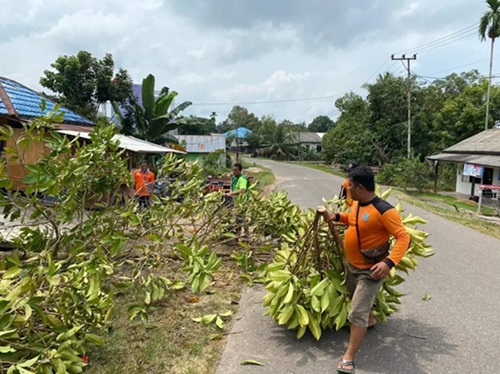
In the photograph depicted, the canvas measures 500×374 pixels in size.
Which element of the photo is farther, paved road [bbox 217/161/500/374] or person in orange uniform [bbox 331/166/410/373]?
paved road [bbox 217/161/500/374]

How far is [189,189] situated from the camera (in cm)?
534

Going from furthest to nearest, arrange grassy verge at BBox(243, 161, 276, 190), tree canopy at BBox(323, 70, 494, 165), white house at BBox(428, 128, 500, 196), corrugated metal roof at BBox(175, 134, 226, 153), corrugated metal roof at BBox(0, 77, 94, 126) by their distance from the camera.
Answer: corrugated metal roof at BBox(175, 134, 226, 153) → tree canopy at BBox(323, 70, 494, 165) → grassy verge at BBox(243, 161, 276, 190) → white house at BBox(428, 128, 500, 196) → corrugated metal roof at BBox(0, 77, 94, 126)

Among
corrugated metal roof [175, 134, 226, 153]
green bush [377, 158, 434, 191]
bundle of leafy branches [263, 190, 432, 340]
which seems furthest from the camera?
corrugated metal roof [175, 134, 226, 153]

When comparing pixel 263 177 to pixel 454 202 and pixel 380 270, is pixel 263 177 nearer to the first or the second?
pixel 454 202

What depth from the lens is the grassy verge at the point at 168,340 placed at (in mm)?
3500

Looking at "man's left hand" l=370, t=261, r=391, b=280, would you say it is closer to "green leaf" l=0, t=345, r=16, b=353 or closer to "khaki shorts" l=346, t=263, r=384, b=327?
"khaki shorts" l=346, t=263, r=384, b=327

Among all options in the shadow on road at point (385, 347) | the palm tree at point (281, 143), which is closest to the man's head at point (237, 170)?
the shadow on road at point (385, 347)

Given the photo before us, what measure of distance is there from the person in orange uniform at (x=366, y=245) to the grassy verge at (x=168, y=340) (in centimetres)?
134

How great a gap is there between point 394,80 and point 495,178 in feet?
53.5

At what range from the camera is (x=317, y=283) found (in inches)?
157

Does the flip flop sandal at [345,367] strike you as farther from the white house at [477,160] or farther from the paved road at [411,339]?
the white house at [477,160]

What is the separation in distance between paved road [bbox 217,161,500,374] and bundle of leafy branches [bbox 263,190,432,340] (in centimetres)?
20

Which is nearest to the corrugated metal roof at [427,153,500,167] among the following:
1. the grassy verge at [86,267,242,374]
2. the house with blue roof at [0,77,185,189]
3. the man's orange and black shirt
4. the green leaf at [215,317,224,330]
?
the house with blue roof at [0,77,185,189]

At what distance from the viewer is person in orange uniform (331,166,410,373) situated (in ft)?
10.7
